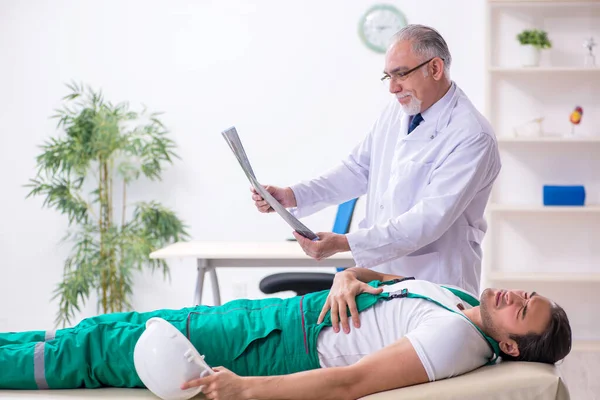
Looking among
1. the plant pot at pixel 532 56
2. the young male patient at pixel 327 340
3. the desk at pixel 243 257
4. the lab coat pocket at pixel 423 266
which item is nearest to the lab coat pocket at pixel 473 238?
→ the lab coat pocket at pixel 423 266

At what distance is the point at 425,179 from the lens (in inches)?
82.6

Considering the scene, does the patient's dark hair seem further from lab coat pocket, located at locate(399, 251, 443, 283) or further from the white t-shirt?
lab coat pocket, located at locate(399, 251, 443, 283)

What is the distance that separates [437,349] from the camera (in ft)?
5.11

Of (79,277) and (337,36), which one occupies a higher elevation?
(337,36)

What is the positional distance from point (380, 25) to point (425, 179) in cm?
250

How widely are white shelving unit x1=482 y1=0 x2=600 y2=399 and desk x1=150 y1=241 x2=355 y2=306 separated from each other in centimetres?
141

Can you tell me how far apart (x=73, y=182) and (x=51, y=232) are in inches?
16.2

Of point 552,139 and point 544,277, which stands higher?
point 552,139

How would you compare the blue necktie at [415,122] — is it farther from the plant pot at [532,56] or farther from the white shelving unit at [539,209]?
the plant pot at [532,56]

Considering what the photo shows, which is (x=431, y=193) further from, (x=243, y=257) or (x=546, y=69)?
(x=546, y=69)

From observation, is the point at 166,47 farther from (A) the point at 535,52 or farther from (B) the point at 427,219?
(B) the point at 427,219

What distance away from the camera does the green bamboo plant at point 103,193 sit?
4.16 m

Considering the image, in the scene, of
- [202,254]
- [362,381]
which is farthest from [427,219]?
[202,254]

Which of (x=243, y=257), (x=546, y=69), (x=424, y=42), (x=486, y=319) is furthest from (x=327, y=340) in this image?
(x=546, y=69)
